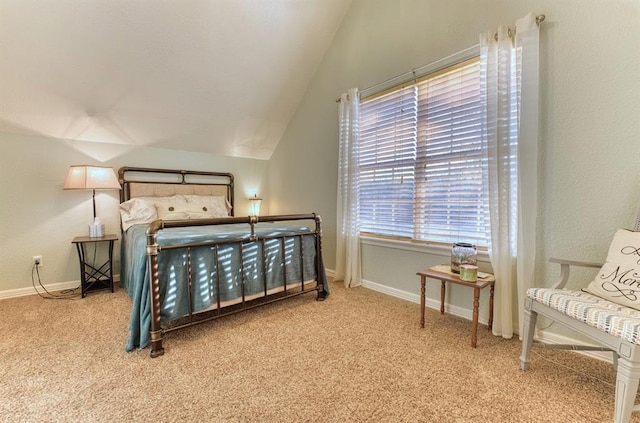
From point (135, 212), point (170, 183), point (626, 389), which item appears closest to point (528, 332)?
point (626, 389)

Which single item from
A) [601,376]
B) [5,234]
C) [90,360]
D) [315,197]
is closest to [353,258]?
[315,197]

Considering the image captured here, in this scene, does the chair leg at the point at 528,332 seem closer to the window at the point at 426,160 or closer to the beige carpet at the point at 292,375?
the beige carpet at the point at 292,375

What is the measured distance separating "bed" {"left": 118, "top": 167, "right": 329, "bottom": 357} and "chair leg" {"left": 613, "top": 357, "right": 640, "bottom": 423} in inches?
80.9

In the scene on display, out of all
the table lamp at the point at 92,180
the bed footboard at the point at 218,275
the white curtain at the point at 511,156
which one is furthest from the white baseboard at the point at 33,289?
the white curtain at the point at 511,156

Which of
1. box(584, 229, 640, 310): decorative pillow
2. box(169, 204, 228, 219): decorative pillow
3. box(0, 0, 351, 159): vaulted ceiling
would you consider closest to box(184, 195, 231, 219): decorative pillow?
box(169, 204, 228, 219): decorative pillow

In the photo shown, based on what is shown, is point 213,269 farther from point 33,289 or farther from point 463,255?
point 33,289

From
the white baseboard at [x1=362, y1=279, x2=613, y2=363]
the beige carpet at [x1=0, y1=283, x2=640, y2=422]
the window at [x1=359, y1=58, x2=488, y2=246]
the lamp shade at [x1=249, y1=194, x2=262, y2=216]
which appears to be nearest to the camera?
the beige carpet at [x1=0, y1=283, x2=640, y2=422]

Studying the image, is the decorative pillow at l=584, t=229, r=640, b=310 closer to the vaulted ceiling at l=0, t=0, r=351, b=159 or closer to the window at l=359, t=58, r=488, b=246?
the window at l=359, t=58, r=488, b=246

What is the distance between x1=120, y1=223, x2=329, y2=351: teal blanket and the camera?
1.92 meters

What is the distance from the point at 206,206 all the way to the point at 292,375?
2779mm

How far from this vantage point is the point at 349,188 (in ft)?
10.6

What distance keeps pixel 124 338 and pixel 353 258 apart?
2.18 meters

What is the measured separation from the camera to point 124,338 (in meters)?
2.05

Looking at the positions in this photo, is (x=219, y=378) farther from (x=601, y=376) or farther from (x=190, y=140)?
(x=190, y=140)
